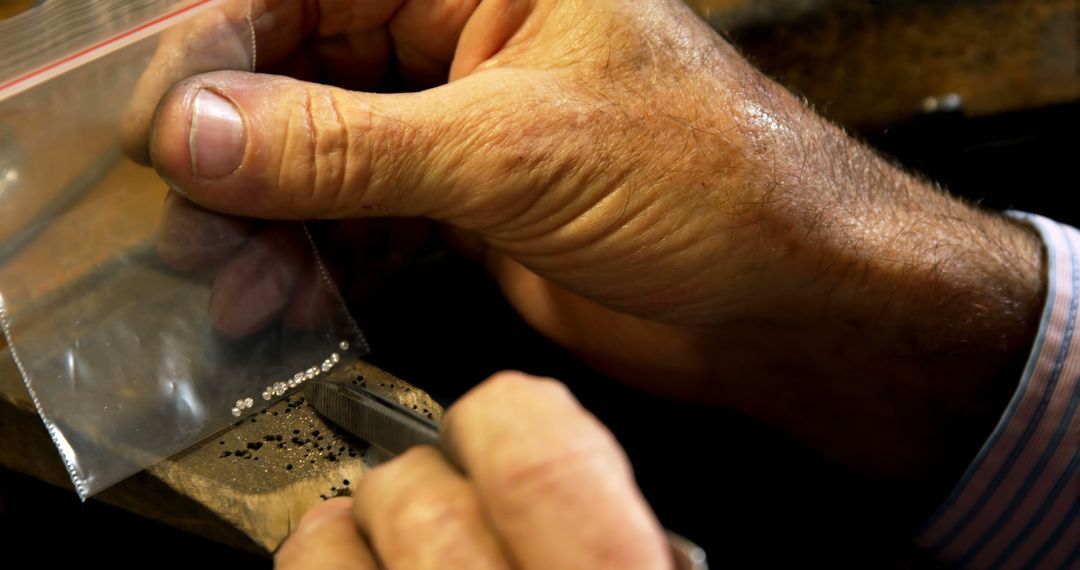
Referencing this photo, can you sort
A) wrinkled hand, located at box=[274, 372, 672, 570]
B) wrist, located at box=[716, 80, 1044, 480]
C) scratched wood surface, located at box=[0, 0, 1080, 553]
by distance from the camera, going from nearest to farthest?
1. wrinkled hand, located at box=[274, 372, 672, 570]
2. wrist, located at box=[716, 80, 1044, 480]
3. scratched wood surface, located at box=[0, 0, 1080, 553]

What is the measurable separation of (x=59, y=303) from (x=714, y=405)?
0.58 metres

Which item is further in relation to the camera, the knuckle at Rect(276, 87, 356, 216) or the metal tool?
the knuckle at Rect(276, 87, 356, 216)

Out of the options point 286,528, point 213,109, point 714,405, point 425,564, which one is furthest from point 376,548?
point 714,405

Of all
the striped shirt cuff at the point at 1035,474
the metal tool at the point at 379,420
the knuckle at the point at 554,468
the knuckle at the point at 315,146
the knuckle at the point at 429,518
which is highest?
the knuckle at the point at 315,146

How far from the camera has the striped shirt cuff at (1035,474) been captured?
29.5 inches

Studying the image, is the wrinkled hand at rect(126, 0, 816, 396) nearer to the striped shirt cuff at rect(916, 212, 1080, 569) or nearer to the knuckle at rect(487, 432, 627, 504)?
the striped shirt cuff at rect(916, 212, 1080, 569)

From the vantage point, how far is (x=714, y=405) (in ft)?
2.87

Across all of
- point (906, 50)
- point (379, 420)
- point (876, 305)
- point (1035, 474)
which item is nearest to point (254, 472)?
point (379, 420)

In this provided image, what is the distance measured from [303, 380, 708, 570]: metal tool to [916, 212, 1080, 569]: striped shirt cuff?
0.44 metres

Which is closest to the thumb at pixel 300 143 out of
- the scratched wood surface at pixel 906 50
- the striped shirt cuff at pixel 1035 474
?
the striped shirt cuff at pixel 1035 474

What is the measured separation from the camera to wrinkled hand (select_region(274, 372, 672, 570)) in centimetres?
29

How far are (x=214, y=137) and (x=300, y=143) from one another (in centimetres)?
5

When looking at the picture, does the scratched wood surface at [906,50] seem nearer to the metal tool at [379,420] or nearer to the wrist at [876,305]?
the wrist at [876,305]

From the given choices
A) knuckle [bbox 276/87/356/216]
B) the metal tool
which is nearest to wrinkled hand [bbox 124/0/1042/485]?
knuckle [bbox 276/87/356/216]
